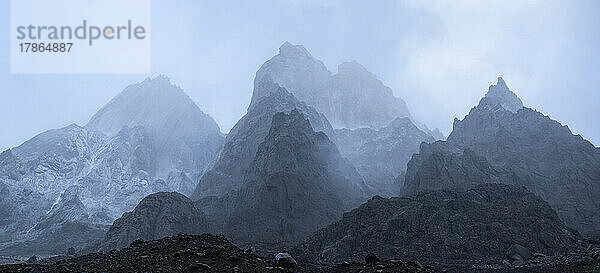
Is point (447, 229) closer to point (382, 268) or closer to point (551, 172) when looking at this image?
point (382, 268)

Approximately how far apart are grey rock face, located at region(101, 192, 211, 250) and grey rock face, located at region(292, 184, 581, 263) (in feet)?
143

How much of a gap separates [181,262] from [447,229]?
8260 centimetres

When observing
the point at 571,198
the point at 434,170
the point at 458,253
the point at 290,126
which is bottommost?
the point at 458,253

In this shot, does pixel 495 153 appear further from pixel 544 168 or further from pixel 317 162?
pixel 317 162

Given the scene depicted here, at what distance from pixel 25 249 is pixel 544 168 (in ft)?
623

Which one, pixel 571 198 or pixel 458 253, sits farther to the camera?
pixel 571 198

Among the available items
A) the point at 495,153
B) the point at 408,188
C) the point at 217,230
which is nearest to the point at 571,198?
the point at 495,153

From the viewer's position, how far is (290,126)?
194 m

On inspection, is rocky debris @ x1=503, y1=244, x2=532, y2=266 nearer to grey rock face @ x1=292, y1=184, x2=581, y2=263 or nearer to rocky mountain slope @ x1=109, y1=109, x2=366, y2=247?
grey rock face @ x1=292, y1=184, x2=581, y2=263

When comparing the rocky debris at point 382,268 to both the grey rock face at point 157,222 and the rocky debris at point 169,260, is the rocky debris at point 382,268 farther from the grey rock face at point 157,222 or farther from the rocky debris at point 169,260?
the grey rock face at point 157,222

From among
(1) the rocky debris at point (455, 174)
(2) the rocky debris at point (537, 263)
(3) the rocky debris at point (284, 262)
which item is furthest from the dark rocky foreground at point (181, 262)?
(1) the rocky debris at point (455, 174)

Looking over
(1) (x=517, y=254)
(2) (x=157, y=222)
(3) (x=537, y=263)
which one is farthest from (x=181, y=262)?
(2) (x=157, y=222)

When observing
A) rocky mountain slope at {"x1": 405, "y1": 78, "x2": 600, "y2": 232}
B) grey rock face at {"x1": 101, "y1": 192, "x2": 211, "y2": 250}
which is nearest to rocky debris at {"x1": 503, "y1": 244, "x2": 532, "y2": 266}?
rocky mountain slope at {"x1": 405, "y1": 78, "x2": 600, "y2": 232}

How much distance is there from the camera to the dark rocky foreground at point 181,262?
32688 millimetres
